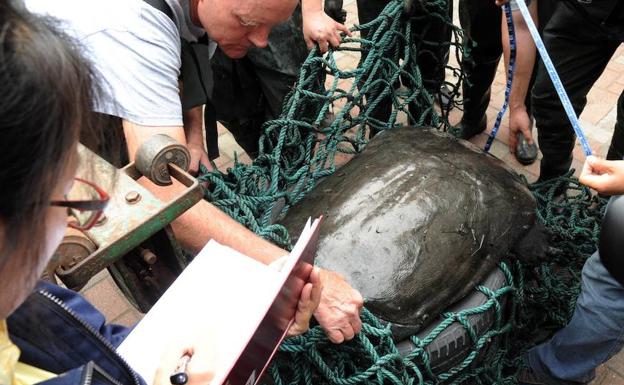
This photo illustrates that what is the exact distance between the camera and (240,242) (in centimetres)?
124

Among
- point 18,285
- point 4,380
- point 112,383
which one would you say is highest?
point 18,285

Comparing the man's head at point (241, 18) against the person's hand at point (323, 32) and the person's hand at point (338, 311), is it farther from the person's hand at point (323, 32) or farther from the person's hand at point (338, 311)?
the person's hand at point (338, 311)

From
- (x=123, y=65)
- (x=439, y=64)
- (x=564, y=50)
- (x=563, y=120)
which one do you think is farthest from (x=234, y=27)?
(x=563, y=120)

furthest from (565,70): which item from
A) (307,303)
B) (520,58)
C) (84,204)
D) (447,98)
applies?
(84,204)

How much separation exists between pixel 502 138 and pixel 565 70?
920mm

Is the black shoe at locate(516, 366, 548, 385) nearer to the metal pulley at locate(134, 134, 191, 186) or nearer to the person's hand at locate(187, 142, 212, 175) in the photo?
the person's hand at locate(187, 142, 212, 175)

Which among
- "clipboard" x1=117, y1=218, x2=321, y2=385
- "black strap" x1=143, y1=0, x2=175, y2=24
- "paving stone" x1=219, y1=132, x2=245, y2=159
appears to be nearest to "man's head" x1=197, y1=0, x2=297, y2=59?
"black strap" x1=143, y1=0, x2=175, y2=24

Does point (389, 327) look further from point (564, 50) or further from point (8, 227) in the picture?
point (564, 50)

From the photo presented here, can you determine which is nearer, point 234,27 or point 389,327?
point 389,327

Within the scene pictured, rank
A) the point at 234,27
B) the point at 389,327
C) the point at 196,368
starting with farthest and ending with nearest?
1. the point at 234,27
2. the point at 389,327
3. the point at 196,368

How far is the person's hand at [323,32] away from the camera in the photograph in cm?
177

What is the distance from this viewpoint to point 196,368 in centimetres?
94

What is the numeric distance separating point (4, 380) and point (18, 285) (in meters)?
0.12

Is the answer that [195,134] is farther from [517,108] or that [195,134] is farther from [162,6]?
[517,108]
